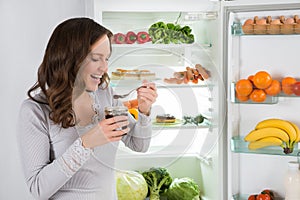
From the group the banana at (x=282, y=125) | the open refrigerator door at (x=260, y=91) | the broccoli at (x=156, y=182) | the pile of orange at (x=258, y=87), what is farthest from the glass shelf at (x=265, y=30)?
the broccoli at (x=156, y=182)

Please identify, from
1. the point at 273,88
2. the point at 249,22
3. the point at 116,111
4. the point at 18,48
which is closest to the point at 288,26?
the point at 249,22

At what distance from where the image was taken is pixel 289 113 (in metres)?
2.01

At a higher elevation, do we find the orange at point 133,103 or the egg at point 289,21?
the egg at point 289,21

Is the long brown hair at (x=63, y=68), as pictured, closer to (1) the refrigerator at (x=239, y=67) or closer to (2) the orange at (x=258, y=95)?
(1) the refrigerator at (x=239, y=67)

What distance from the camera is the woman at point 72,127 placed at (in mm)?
1122

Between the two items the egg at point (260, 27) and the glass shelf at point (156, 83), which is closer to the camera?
the glass shelf at point (156, 83)

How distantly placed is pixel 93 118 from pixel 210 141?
323mm

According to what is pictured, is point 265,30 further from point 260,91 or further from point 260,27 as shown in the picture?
point 260,91

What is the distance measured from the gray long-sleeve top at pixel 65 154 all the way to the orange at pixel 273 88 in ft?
2.72

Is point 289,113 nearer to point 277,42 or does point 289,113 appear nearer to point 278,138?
point 278,138

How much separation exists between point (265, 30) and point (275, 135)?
1.47 feet

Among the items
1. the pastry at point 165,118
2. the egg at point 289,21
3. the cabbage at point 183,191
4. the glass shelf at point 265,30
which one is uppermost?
the egg at point 289,21

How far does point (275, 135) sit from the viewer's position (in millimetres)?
1934

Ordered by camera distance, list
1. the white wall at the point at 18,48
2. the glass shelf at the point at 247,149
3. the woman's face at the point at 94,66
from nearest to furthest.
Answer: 1. the woman's face at the point at 94,66
2. the glass shelf at the point at 247,149
3. the white wall at the point at 18,48
